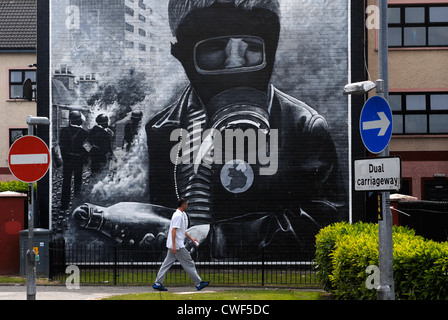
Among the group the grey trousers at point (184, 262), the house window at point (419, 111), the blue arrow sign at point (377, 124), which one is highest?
the house window at point (419, 111)

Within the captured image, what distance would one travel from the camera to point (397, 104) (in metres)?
25.2

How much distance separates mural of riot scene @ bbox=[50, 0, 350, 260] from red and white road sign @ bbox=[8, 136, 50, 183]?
9671mm

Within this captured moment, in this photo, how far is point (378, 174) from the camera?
1055 centimetres

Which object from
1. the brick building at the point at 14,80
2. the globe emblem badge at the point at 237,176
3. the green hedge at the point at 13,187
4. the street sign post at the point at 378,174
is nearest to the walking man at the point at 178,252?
the street sign post at the point at 378,174

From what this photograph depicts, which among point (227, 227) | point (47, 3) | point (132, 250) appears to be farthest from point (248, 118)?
point (47, 3)

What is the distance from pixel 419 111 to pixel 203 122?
8406mm

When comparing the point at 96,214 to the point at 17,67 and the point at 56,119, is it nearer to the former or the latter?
the point at 56,119

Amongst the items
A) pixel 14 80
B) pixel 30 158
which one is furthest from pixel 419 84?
pixel 14 80

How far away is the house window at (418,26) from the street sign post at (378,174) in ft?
50.2

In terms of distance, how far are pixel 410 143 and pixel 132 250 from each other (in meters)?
10.5

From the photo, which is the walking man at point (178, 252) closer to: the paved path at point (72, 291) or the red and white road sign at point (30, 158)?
the paved path at point (72, 291)

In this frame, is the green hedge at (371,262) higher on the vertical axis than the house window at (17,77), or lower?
lower

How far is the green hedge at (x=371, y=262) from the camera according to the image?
948 cm
